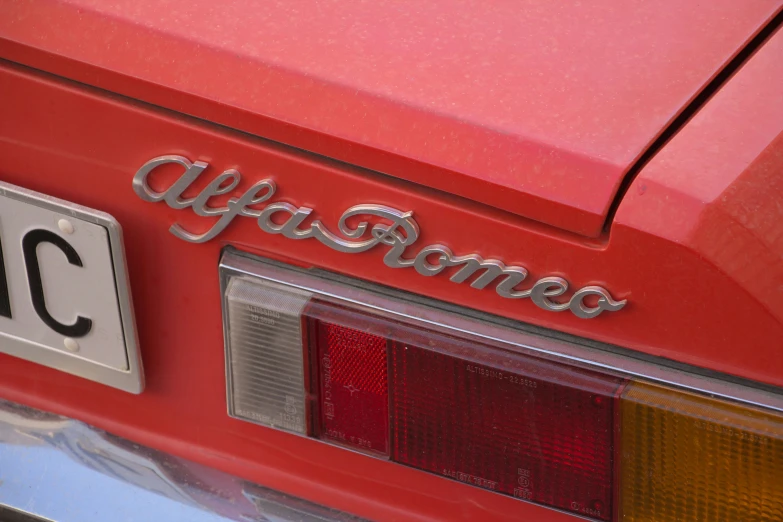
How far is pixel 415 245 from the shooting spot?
1396 millimetres

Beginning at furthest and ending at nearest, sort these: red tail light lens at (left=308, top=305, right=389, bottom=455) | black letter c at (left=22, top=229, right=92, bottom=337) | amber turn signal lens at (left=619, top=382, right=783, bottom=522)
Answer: black letter c at (left=22, top=229, right=92, bottom=337) < red tail light lens at (left=308, top=305, right=389, bottom=455) < amber turn signal lens at (left=619, top=382, right=783, bottom=522)

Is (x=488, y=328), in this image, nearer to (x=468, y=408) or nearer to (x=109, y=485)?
(x=468, y=408)

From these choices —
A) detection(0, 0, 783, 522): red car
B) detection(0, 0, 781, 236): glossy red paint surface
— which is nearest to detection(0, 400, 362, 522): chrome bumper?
detection(0, 0, 783, 522): red car

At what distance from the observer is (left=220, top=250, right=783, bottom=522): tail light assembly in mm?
1339

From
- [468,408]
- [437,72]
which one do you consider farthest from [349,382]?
[437,72]

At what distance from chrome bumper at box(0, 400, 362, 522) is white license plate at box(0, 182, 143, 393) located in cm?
14

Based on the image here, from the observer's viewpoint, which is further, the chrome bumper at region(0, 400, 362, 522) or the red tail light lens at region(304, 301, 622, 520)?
the chrome bumper at region(0, 400, 362, 522)

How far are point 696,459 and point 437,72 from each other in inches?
23.2

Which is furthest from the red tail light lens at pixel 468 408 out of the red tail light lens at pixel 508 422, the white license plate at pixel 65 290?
the white license plate at pixel 65 290

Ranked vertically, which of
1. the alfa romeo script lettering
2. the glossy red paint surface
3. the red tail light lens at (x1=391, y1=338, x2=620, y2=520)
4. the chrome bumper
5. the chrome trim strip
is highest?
the glossy red paint surface

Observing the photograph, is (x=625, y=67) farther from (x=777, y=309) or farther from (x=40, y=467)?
(x=40, y=467)

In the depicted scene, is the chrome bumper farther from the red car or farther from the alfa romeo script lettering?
the alfa romeo script lettering

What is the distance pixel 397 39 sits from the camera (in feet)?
4.89

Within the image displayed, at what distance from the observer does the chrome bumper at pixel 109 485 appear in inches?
66.2
